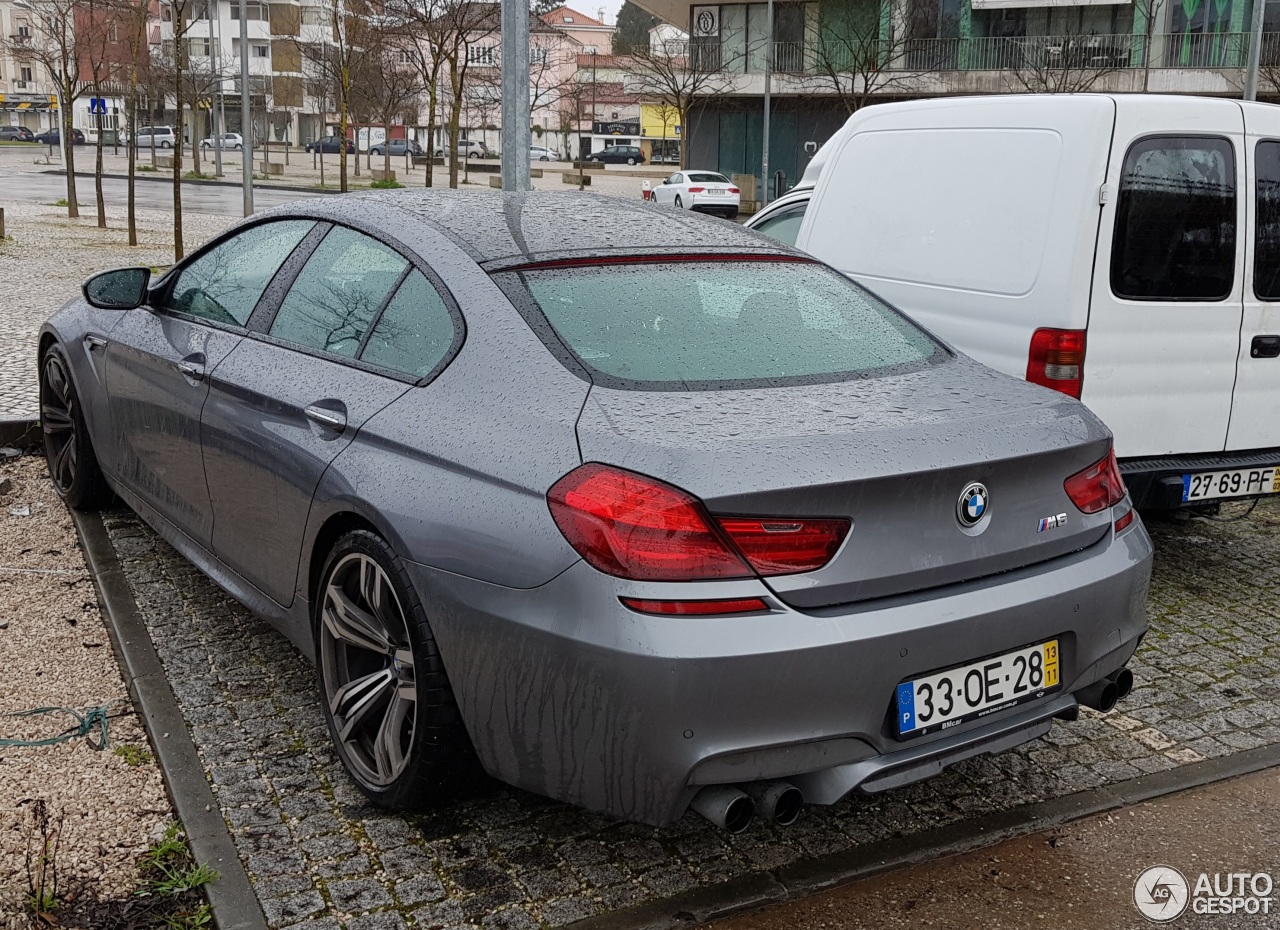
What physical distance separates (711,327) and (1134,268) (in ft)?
7.67

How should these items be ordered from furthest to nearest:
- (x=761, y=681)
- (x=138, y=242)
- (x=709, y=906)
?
(x=138, y=242) → (x=709, y=906) → (x=761, y=681)

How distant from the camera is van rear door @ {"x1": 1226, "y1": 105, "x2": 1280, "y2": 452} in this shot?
5281 mm

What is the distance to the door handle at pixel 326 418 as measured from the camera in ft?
11.3

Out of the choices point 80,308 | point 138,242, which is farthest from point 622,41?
point 80,308

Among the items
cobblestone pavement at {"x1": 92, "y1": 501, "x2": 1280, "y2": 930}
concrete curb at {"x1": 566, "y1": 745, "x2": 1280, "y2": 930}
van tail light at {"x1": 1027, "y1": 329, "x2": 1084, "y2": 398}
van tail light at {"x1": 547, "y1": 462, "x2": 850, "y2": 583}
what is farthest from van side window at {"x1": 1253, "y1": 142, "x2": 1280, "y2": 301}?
van tail light at {"x1": 547, "y1": 462, "x2": 850, "y2": 583}

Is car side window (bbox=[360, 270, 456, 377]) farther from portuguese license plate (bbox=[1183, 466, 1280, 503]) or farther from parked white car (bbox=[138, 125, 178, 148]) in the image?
parked white car (bbox=[138, 125, 178, 148])

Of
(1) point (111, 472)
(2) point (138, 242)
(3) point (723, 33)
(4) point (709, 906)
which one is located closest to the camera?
(4) point (709, 906)

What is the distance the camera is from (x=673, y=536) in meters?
2.65

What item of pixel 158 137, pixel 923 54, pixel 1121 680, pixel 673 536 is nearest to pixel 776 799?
pixel 673 536

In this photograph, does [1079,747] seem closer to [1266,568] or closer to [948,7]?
[1266,568]

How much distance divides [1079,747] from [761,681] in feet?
5.84

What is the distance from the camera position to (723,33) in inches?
1964

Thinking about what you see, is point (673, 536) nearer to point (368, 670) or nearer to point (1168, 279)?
point (368, 670)

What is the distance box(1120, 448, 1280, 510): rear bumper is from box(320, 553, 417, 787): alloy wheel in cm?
305
